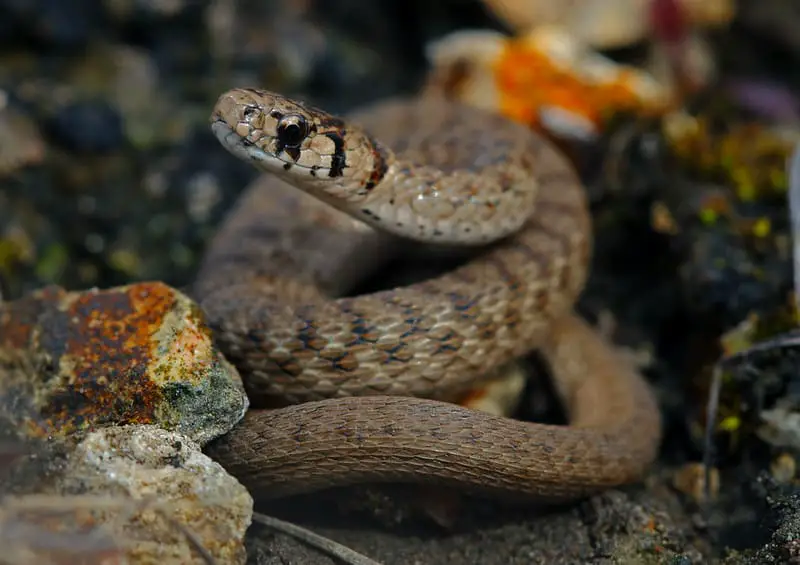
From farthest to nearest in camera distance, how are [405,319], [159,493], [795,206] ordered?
[795,206] < [405,319] < [159,493]

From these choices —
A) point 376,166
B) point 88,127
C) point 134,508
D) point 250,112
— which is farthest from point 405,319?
point 88,127

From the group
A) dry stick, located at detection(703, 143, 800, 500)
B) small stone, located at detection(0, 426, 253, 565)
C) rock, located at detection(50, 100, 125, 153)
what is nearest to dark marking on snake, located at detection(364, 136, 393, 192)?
small stone, located at detection(0, 426, 253, 565)

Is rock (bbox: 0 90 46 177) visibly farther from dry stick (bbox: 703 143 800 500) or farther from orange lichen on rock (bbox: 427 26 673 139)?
dry stick (bbox: 703 143 800 500)

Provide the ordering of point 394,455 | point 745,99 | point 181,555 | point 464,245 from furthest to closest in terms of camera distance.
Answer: point 745,99 → point 464,245 → point 394,455 → point 181,555

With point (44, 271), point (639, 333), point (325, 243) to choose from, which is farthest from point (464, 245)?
point (44, 271)

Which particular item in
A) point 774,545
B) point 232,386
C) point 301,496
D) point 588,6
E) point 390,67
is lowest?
point 301,496

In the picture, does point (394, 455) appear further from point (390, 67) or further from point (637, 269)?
point (390, 67)

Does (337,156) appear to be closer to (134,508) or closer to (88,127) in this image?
(134,508)

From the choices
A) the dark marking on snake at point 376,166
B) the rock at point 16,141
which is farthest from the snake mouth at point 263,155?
the rock at point 16,141
